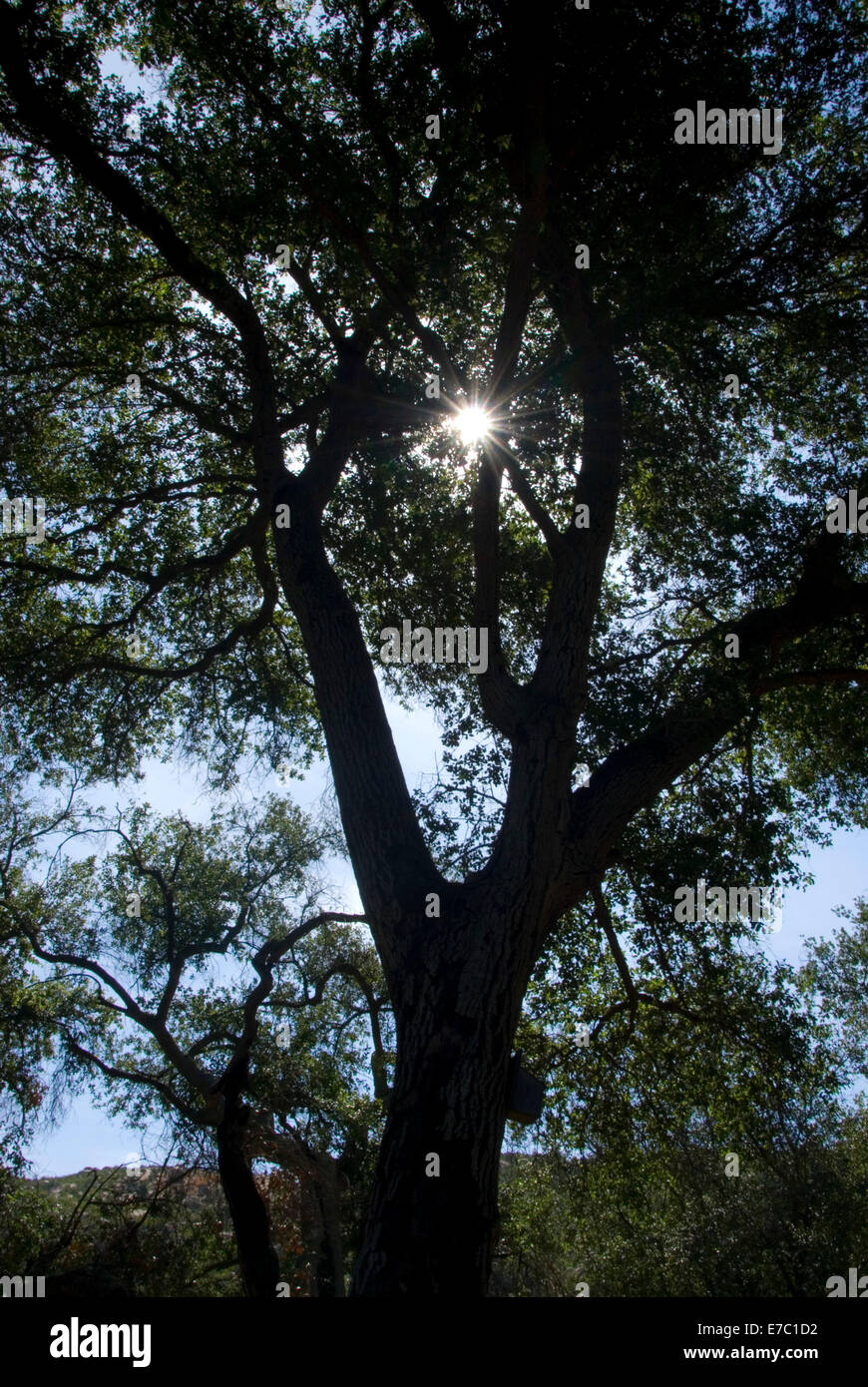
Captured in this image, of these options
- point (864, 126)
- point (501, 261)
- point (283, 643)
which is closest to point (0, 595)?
point (283, 643)

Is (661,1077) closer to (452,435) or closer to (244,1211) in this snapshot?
(244,1211)

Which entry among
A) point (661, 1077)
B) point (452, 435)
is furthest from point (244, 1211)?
point (452, 435)

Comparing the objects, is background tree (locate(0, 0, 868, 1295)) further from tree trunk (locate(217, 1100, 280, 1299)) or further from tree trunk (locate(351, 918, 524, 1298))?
tree trunk (locate(217, 1100, 280, 1299))

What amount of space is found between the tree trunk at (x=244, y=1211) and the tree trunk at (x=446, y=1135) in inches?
138

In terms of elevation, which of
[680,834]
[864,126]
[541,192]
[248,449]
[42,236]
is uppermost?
[864,126]

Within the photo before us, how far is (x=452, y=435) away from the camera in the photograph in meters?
9.33

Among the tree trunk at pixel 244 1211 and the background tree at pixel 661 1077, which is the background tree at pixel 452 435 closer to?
the background tree at pixel 661 1077

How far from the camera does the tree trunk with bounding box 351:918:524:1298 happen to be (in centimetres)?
362

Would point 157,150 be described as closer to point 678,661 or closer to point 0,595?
point 0,595

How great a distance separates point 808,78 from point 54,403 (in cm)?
820

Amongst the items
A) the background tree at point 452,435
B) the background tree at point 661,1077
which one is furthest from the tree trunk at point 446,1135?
the background tree at point 661,1077

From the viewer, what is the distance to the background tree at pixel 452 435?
5238mm

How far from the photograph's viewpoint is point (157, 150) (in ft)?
26.6

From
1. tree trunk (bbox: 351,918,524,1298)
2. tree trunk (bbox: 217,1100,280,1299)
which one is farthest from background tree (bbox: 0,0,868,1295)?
tree trunk (bbox: 217,1100,280,1299)
